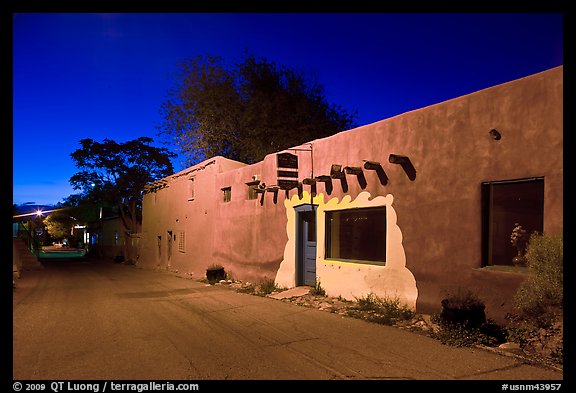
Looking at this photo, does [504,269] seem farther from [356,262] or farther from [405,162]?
[356,262]

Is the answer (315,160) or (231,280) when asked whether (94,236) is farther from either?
(315,160)

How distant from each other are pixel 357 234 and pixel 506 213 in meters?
3.80

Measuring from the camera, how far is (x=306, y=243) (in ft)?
38.6

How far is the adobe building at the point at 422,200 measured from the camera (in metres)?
6.40

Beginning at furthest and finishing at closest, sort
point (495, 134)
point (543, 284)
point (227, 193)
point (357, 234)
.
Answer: point (227, 193) < point (357, 234) < point (495, 134) < point (543, 284)

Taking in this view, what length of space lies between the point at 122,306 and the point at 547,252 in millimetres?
9366

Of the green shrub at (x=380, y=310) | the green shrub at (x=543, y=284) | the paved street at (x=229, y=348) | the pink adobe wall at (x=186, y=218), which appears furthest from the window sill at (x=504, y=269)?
the pink adobe wall at (x=186, y=218)

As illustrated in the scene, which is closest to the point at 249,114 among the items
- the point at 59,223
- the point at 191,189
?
the point at 191,189

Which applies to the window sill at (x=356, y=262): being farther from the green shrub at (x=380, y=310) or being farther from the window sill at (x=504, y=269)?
the window sill at (x=504, y=269)

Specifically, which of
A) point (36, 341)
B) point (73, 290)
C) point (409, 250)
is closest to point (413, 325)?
point (409, 250)

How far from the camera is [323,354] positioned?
5672 millimetres

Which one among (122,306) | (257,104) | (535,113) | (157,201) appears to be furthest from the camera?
(157,201)

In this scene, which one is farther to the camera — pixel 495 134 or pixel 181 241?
pixel 181 241

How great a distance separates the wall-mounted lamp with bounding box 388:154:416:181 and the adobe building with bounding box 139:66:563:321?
2 cm
